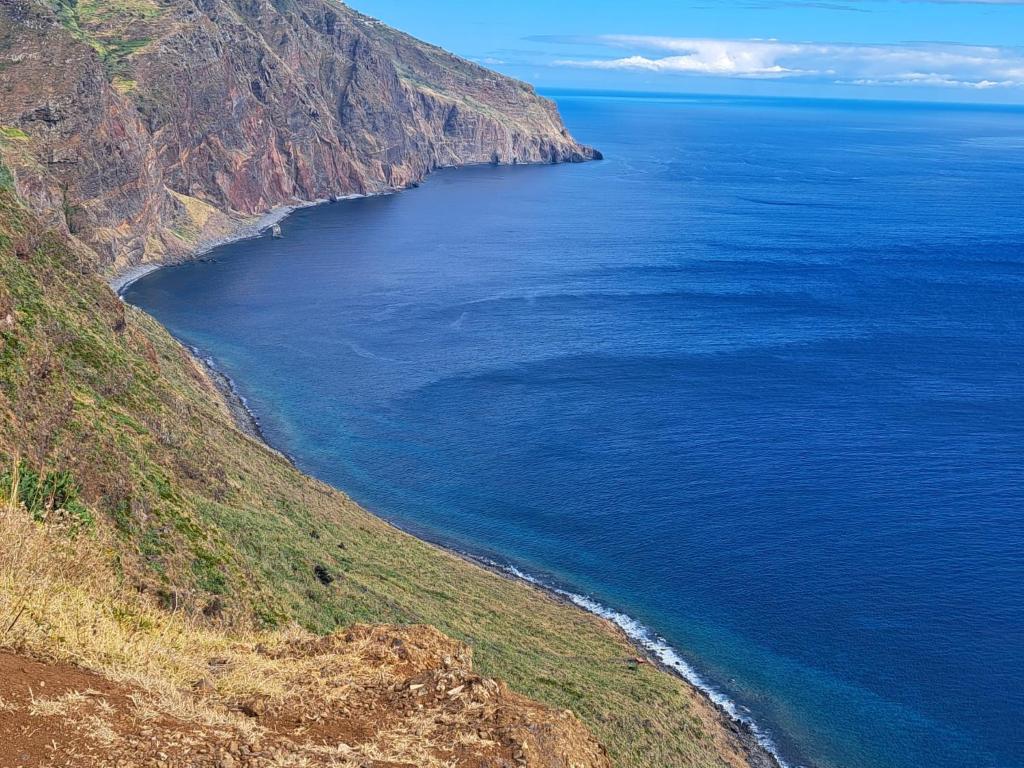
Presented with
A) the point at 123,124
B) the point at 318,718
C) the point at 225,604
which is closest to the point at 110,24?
the point at 123,124

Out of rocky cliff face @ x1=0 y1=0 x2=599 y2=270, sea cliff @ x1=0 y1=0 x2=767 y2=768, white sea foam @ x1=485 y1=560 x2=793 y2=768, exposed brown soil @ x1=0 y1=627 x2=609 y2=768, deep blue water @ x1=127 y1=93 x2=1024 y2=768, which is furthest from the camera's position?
rocky cliff face @ x1=0 y1=0 x2=599 y2=270

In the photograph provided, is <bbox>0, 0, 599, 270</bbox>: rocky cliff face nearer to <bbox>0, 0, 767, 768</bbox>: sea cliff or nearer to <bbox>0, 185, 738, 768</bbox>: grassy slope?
<bbox>0, 0, 767, 768</bbox>: sea cliff

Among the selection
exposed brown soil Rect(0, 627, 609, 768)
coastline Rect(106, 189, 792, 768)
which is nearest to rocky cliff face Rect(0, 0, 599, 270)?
coastline Rect(106, 189, 792, 768)

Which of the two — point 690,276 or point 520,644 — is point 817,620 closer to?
point 520,644

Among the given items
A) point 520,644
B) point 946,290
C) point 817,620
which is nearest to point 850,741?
point 817,620

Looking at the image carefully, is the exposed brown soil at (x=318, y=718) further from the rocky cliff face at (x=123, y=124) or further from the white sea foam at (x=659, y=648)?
the rocky cliff face at (x=123, y=124)

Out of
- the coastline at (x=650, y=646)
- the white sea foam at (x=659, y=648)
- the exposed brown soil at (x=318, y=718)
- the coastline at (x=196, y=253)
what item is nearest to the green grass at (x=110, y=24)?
the coastline at (x=196, y=253)
